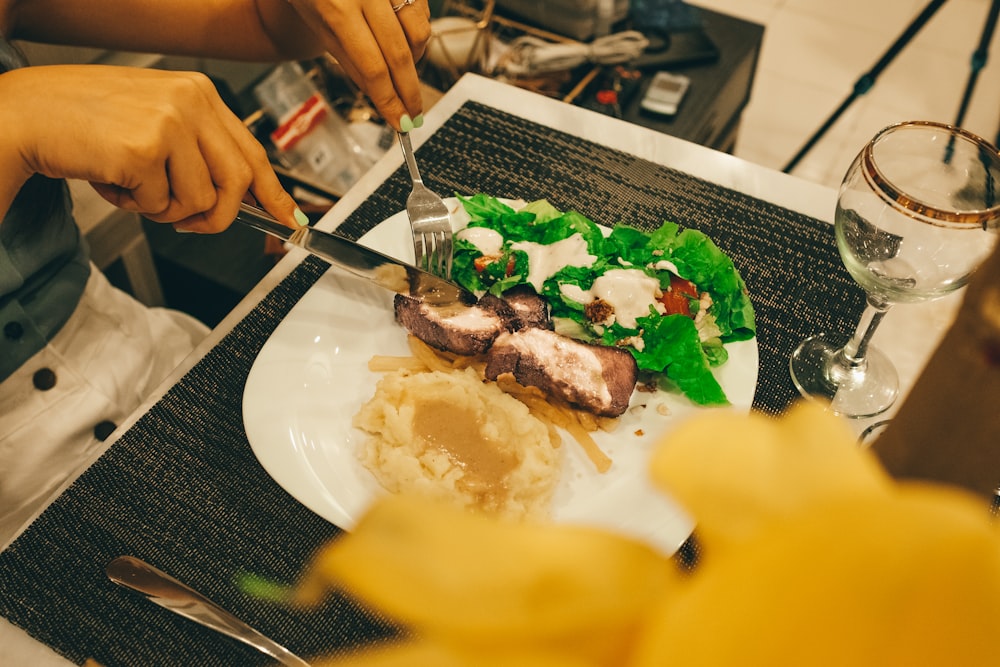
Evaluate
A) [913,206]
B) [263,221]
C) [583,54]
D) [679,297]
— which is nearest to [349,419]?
[263,221]

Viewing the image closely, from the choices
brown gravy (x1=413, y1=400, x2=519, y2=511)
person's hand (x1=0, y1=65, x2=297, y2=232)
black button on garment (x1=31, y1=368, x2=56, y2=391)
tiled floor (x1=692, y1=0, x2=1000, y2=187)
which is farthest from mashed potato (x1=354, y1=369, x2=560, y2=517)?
tiled floor (x1=692, y1=0, x2=1000, y2=187)

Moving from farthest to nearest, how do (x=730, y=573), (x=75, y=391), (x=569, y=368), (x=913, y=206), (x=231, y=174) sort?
1. (x=75, y=391)
2. (x=569, y=368)
3. (x=231, y=174)
4. (x=913, y=206)
5. (x=730, y=573)

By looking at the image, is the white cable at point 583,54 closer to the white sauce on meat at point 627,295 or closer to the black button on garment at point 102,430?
the white sauce on meat at point 627,295

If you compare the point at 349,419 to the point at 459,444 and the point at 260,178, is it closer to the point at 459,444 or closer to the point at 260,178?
the point at 459,444

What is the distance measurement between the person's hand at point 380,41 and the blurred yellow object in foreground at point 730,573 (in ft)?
3.29

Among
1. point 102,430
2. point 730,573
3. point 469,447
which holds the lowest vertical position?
point 102,430

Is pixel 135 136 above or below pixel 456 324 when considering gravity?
above

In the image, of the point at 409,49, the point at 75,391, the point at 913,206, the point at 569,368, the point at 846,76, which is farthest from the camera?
the point at 846,76

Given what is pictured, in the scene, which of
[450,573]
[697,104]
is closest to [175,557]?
[450,573]

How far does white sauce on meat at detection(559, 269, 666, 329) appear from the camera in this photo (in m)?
1.04

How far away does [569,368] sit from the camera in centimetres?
99

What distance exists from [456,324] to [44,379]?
28.6 inches

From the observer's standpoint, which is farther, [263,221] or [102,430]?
[102,430]

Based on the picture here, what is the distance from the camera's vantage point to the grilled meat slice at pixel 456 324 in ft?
3.40
